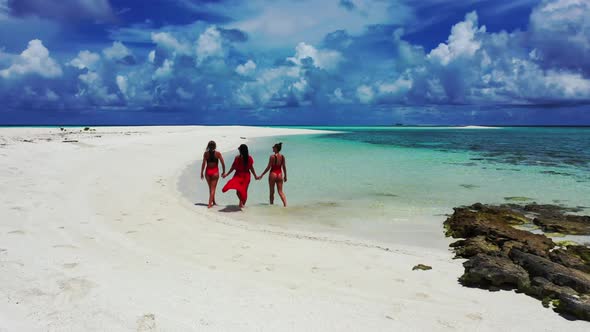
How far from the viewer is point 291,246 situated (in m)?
6.59

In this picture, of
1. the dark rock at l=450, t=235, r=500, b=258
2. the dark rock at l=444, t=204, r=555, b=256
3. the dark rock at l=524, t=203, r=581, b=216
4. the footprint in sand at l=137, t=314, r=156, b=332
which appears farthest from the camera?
the dark rock at l=524, t=203, r=581, b=216

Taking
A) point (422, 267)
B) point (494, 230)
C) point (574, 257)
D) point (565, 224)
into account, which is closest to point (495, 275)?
point (422, 267)

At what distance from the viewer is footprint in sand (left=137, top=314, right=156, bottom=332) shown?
3559mm

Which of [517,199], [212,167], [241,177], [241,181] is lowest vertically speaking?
[517,199]

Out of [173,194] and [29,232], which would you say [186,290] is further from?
[173,194]

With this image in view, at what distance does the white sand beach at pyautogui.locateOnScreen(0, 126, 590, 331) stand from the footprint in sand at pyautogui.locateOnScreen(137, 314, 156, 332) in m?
0.01

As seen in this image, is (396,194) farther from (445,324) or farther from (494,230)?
(445,324)

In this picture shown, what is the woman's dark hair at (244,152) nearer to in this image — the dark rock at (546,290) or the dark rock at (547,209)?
the dark rock at (546,290)

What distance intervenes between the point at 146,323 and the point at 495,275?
4.33m

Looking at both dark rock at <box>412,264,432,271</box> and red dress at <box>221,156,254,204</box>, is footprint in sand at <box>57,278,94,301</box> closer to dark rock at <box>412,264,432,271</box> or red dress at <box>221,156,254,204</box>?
dark rock at <box>412,264,432,271</box>

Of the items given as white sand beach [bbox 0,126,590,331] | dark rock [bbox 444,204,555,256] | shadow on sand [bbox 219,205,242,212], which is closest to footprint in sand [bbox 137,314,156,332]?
white sand beach [bbox 0,126,590,331]

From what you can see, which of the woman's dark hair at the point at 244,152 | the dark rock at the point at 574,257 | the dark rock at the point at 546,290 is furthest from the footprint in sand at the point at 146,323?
the woman's dark hair at the point at 244,152

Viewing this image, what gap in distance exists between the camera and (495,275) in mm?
4914

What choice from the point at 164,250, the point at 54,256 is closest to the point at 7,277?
the point at 54,256
